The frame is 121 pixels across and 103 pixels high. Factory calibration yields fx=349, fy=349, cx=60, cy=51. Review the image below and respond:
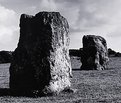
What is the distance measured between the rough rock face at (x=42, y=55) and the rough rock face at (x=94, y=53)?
35.2 ft

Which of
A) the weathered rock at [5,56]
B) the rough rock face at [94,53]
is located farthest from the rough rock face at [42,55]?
the weathered rock at [5,56]

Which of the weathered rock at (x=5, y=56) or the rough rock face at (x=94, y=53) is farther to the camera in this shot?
the weathered rock at (x=5, y=56)

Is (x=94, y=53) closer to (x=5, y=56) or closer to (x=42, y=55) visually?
(x=42, y=55)

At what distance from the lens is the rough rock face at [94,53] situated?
21.4 metres

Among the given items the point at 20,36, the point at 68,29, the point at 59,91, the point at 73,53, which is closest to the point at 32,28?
the point at 20,36

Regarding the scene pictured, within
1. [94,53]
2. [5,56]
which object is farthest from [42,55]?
[5,56]

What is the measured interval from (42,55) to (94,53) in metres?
11.9

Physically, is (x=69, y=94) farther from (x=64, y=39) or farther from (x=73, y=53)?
(x=73, y=53)

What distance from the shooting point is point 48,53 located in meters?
10.1

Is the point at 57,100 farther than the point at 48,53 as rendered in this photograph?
No

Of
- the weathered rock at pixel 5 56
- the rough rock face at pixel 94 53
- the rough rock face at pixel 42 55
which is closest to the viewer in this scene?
the rough rock face at pixel 42 55

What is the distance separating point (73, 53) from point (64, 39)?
26.5 meters

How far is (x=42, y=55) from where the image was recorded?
10133 millimetres

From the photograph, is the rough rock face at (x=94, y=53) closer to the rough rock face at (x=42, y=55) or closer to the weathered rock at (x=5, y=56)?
the rough rock face at (x=42, y=55)
